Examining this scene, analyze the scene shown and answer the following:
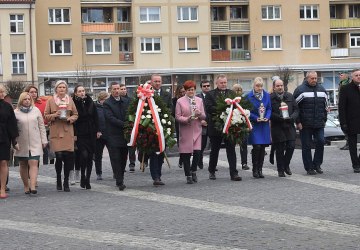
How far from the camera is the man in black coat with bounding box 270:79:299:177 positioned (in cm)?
1770

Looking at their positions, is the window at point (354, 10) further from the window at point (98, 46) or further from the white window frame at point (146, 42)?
the window at point (98, 46)

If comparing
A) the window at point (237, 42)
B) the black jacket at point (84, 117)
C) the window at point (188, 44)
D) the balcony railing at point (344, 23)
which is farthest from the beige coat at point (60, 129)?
the balcony railing at point (344, 23)

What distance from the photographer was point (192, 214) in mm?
12906

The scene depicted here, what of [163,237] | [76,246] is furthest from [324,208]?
[76,246]

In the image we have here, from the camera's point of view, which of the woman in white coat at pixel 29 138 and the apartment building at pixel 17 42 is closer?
the woman in white coat at pixel 29 138

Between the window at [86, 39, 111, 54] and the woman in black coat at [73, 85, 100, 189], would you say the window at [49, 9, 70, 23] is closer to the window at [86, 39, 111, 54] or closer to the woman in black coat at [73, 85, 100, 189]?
the window at [86, 39, 111, 54]

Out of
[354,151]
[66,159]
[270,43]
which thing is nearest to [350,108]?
[354,151]

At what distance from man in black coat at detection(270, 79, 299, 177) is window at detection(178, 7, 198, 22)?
182 ft

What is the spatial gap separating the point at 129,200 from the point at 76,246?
4364 mm

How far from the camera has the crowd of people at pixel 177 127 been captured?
16.1 m

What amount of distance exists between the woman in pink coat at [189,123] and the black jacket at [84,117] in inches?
64.6

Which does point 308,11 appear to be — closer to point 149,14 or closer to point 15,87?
point 149,14

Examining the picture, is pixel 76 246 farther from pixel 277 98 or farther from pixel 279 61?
pixel 279 61

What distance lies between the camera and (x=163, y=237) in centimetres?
1092
